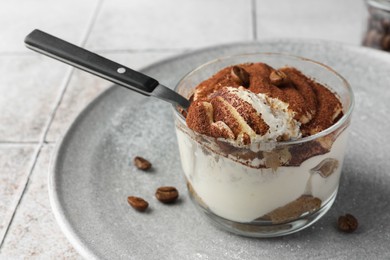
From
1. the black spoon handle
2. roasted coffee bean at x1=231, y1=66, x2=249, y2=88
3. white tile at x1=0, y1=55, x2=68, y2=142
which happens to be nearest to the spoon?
the black spoon handle

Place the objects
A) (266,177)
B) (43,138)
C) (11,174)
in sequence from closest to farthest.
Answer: (266,177), (11,174), (43,138)

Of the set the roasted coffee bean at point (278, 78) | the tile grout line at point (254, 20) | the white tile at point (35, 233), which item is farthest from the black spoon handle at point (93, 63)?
the tile grout line at point (254, 20)

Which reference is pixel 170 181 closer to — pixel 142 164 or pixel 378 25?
pixel 142 164

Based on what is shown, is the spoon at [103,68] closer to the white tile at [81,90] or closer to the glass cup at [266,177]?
the glass cup at [266,177]

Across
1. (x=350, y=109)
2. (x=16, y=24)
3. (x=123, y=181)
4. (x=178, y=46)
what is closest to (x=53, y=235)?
(x=123, y=181)

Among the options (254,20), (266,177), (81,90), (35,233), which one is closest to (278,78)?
(266,177)

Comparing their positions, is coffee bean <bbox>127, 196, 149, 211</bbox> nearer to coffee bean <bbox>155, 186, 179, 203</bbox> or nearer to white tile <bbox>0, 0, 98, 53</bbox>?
coffee bean <bbox>155, 186, 179, 203</bbox>
